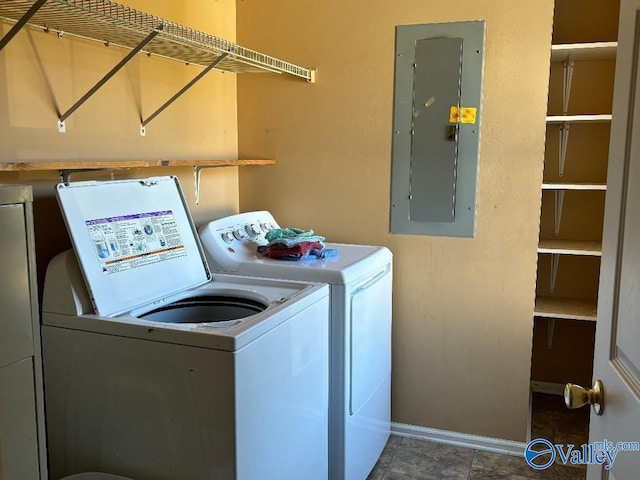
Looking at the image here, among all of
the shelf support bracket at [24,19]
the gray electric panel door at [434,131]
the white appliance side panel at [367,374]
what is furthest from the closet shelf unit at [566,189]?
the shelf support bracket at [24,19]

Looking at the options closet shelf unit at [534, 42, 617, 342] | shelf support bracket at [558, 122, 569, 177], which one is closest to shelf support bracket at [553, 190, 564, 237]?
closet shelf unit at [534, 42, 617, 342]

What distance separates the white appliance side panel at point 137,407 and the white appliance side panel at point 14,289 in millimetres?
348

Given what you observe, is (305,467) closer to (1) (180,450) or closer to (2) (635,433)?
(1) (180,450)

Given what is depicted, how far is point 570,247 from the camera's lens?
2.78 meters

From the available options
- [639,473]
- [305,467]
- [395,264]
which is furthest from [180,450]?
[395,264]

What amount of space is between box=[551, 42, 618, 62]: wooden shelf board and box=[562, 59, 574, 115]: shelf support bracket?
51 mm

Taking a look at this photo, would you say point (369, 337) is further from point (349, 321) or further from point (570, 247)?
point (570, 247)

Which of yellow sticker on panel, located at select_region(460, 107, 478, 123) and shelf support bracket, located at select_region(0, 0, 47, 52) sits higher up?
shelf support bracket, located at select_region(0, 0, 47, 52)

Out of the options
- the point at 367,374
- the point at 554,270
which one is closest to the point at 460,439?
the point at 367,374

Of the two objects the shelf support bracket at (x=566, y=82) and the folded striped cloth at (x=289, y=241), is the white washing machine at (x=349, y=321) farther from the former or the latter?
the shelf support bracket at (x=566, y=82)

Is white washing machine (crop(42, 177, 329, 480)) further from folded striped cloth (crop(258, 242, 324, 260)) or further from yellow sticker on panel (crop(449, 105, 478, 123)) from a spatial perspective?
yellow sticker on panel (crop(449, 105, 478, 123))

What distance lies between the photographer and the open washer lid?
5.83 ft

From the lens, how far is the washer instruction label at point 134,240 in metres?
1.84

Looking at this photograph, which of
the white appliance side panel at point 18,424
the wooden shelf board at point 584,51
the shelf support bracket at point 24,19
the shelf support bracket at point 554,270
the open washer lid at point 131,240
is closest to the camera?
the white appliance side panel at point 18,424
